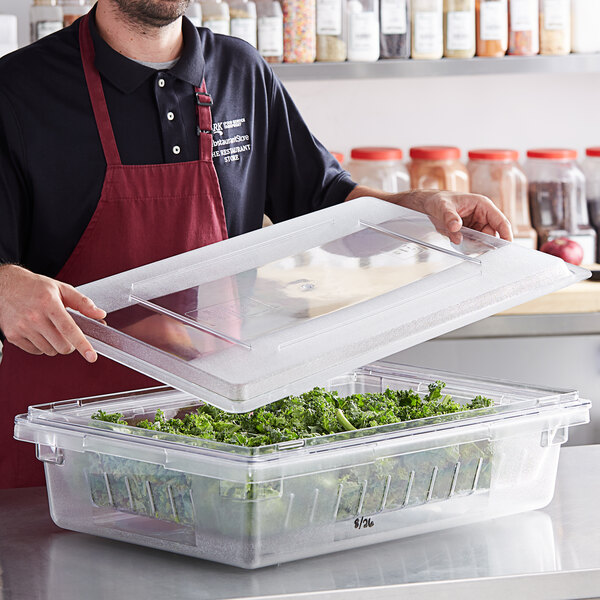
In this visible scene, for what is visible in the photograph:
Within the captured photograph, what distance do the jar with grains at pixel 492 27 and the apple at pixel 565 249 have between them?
49 centimetres

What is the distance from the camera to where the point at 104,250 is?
5.22 ft

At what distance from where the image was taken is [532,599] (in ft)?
3.29

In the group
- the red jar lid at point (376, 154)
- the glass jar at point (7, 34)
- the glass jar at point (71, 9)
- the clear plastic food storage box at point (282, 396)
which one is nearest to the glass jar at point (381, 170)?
the red jar lid at point (376, 154)

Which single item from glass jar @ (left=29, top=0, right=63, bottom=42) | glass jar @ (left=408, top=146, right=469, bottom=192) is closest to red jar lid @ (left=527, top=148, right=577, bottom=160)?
glass jar @ (left=408, top=146, right=469, bottom=192)

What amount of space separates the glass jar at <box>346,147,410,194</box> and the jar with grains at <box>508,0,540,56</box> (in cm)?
39

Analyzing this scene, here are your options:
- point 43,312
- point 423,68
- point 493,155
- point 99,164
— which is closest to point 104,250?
point 99,164

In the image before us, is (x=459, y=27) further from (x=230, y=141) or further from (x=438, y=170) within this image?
(x=230, y=141)

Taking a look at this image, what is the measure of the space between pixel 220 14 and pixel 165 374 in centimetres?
164

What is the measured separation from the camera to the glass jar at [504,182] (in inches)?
105

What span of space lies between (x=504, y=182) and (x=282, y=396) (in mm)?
1861

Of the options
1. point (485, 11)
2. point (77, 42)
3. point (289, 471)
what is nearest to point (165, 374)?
point (289, 471)

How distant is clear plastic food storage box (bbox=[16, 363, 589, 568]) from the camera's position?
3.21 feet

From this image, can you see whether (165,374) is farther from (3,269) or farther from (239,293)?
(3,269)

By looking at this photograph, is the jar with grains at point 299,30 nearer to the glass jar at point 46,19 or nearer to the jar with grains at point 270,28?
the jar with grains at point 270,28
